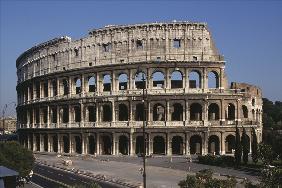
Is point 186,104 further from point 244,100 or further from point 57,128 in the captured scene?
point 57,128

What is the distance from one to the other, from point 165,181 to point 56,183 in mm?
10345

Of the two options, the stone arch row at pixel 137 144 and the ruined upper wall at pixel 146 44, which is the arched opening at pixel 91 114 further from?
the ruined upper wall at pixel 146 44

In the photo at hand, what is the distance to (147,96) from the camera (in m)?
62.7

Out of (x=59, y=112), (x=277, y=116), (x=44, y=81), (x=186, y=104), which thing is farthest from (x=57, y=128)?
(x=277, y=116)

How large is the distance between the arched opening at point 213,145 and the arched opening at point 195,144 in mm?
1565

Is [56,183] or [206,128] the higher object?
[206,128]

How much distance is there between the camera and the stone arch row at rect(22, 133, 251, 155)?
207ft

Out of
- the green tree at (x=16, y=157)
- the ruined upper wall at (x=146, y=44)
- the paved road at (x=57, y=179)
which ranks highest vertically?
the ruined upper wall at (x=146, y=44)

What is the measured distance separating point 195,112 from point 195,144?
4717 mm

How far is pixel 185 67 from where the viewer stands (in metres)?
64.1

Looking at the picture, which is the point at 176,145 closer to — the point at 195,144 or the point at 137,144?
the point at 195,144

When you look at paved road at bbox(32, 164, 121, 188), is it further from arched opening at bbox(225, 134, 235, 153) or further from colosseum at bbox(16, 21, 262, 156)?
arched opening at bbox(225, 134, 235, 153)

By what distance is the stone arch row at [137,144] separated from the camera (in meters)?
63.2

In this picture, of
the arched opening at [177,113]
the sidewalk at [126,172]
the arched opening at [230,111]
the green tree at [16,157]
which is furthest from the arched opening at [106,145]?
the green tree at [16,157]
